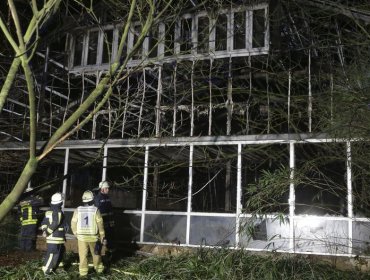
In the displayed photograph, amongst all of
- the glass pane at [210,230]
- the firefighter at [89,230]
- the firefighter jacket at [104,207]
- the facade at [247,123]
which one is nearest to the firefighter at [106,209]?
the firefighter jacket at [104,207]

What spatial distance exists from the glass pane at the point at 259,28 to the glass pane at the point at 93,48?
17.0ft

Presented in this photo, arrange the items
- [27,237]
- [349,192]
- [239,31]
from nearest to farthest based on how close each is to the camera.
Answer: [349,192] < [27,237] < [239,31]

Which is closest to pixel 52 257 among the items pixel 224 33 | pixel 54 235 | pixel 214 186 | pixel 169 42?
pixel 54 235

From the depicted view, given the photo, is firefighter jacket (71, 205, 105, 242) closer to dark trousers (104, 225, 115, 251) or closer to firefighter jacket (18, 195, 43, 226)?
dark trousers (104, 225, 115, 251)

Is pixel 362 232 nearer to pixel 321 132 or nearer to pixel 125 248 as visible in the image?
pixel 321 132

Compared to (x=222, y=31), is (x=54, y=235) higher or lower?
lower

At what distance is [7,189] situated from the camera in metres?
16.6

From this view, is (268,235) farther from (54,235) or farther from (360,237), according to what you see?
(54,235)

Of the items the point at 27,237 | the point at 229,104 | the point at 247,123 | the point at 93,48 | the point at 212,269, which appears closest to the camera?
the point at 212,269

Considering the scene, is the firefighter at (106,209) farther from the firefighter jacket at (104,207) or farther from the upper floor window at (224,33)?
the upper floor window at (224,33)

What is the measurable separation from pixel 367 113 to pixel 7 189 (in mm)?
12634

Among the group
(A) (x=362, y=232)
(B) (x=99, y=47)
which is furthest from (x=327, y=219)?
Result: (B) (x=99, y=47)

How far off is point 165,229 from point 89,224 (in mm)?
2563

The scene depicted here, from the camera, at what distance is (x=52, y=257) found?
9828mm
